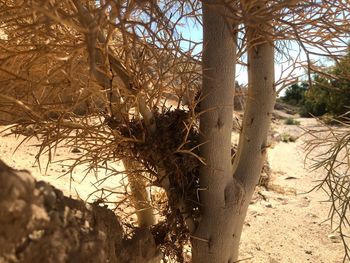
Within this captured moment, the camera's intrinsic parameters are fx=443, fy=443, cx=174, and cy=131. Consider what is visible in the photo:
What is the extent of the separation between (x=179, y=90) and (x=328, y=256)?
9.37 ft

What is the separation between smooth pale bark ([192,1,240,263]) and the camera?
2.49 metres

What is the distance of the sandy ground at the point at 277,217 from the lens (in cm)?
462

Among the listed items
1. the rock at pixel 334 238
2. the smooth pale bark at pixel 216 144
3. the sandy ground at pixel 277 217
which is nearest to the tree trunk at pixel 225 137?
the smooth pale bark at pixel 216 144

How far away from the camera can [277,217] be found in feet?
19.3

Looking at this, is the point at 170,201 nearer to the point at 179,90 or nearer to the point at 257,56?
the point at 179,90

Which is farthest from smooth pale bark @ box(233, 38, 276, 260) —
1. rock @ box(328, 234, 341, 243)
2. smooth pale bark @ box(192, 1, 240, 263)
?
rock @ box(328, 234, 341, 243)

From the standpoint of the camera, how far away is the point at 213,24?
2457 millimetres

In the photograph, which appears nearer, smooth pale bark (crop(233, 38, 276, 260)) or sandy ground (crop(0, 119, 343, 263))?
smooth pale bark (crop(233, 38, 276, 260))

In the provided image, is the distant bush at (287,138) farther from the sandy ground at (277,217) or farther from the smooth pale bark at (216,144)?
the smooth pale bark at (216,144)

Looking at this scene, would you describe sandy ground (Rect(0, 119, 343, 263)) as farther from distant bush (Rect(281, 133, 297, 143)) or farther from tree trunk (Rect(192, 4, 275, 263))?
distant bush (Rect(281, 133, 297, 143))

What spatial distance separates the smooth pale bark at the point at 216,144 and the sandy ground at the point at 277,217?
912 mm

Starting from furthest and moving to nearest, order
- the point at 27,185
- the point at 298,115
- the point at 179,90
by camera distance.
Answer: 1. the point at 298,115
2. the point at 179,90
3. the point at 27,185

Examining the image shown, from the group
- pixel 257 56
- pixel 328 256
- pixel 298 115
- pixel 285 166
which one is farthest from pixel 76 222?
pixel 298 115

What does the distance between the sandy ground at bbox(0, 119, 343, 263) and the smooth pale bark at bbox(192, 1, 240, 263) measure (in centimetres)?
91
